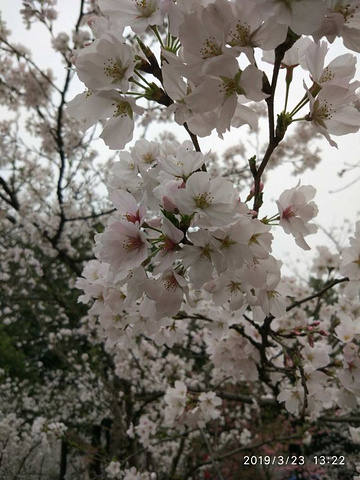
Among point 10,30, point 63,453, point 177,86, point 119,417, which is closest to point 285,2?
point 177,86

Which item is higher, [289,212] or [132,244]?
[289,212]

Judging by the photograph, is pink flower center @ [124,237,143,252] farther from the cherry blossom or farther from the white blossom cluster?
the cherry blossom

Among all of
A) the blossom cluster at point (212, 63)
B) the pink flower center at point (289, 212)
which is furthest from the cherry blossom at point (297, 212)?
the blossom cluster at point (212, 63)

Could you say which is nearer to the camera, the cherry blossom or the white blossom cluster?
the white blossom cluster

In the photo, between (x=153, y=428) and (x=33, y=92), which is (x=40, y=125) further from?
(x=153, y=428)

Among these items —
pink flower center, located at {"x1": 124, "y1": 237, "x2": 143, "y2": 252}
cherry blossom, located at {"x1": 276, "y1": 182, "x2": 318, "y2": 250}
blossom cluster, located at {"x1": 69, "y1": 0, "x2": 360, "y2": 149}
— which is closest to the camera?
blossom cluster, located at {"x1": 69, "y1": 0, "x2": 360, "y2": 149}

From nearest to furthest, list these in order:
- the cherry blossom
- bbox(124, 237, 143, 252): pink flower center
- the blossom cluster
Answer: the blossom cluster → bbox(124, 237, 143, 252): pink flower center → the cherry blossom

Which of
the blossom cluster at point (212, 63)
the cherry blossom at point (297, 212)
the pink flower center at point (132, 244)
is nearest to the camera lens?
the blossom cluster at point (212, 63)

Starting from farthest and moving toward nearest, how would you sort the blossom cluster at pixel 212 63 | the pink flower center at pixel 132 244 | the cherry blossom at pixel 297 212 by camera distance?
the cherry blossom at pixel 297 212
the pink flower center at pixel 132 244
the blossom cluster at pixel 212 63

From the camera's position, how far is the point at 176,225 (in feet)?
2.66

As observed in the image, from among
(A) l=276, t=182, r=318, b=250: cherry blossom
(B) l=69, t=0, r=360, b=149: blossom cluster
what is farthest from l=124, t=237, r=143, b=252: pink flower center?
(A) l=276, t=182, r=318, b=250: cherry blossom

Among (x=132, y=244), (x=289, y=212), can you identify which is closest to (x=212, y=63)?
(x=132, y=244)

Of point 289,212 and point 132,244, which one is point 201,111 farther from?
point 289,212

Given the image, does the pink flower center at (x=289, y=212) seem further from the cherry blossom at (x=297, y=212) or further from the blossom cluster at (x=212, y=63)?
the blossom cluster at (x=212, y=63)
